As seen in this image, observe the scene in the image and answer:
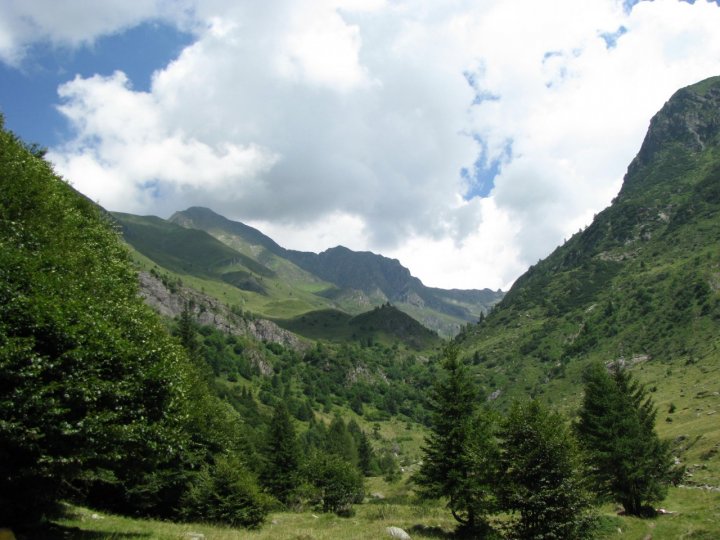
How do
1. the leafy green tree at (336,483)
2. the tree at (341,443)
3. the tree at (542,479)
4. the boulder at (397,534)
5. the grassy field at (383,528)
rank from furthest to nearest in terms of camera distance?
the tree at (341,443)
the leafy green tree at (336,483)
the boulder at (397,534)
the tree at (542,479)
the grassy field at (383,528)

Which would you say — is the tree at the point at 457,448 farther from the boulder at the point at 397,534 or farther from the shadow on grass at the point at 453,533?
the boulder at the point at 397,534

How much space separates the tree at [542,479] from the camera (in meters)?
23.8

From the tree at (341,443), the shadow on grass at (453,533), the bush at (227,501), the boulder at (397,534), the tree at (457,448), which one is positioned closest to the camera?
the boulder at (397,534)

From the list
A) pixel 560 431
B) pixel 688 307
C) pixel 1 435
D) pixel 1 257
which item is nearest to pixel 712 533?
pixel 560 431

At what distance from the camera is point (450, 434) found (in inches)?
1369

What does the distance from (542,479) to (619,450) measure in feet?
64.6

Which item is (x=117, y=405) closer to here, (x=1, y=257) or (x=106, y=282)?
(x=1, y=257)

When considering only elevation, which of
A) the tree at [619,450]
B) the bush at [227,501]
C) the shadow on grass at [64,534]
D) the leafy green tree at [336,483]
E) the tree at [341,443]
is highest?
the tree at [619,450]

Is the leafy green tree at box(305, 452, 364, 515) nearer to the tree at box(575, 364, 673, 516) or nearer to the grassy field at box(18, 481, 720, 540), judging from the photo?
the grassy field at box(18, 481, 720, 540)

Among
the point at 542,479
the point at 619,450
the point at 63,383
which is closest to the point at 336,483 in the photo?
the point at 619,450

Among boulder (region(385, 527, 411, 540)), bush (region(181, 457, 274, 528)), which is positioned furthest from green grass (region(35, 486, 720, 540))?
bush (region(181, 457, 274, 528))

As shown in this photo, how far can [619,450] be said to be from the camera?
3925 cm

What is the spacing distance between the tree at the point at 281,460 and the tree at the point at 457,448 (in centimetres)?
3985

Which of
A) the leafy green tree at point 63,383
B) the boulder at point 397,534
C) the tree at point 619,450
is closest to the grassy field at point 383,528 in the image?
the boulder at point 397,534
